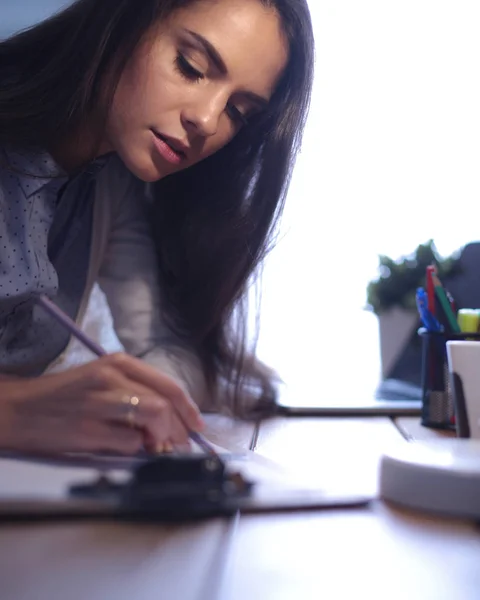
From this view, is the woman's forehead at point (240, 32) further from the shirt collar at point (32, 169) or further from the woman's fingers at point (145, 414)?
the woman's fingers at point (145, 414)

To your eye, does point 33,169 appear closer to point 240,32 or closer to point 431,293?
point 240,32

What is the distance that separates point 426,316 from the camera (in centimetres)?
84

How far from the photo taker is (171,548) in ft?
1.03

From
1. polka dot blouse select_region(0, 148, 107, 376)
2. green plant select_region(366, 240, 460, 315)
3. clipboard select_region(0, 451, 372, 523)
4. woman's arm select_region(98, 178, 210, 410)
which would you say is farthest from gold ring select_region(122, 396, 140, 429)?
green plant select_region(366, 240, 460, 315)

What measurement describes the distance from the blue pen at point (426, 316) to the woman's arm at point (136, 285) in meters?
0.32

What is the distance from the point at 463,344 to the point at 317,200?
112cm

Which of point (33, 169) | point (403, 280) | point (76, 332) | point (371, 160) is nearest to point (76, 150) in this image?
point (33, 169)

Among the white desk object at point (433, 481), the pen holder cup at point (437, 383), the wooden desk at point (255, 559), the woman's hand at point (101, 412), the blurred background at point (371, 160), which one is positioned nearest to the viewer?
the wooden desk at point (255, 559)

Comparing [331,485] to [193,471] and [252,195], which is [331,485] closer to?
[193,471]

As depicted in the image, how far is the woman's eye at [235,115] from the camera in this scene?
89 centimetres

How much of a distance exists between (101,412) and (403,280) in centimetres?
79

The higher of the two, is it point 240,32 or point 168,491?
point 240,32

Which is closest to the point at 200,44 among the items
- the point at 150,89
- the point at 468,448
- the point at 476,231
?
the point at 150,89

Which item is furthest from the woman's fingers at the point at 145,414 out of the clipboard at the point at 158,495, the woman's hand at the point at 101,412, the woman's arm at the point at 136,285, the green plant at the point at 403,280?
the green plant at the point at 403,280
